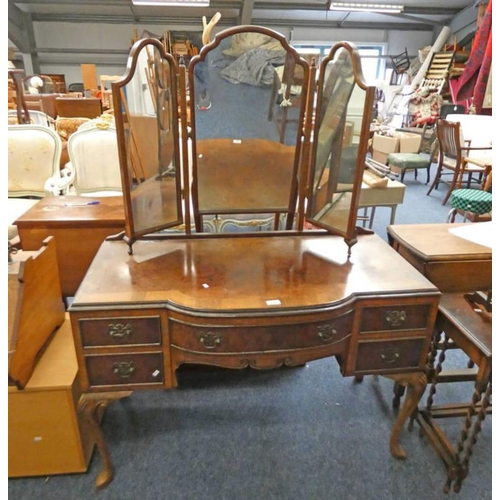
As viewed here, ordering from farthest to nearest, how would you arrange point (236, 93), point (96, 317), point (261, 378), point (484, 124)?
point (484, 124)
point (261, 378)
point (236, 93)
point (96, 317)

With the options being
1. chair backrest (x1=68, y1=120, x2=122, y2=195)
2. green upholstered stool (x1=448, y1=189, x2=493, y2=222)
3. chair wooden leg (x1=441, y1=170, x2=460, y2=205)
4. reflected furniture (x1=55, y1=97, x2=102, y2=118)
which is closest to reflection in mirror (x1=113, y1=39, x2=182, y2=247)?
chair backrest (x1=68, y1=120, x2=122, y2=195)

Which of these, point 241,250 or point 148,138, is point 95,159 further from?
point 241,250

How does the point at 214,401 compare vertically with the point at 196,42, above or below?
below

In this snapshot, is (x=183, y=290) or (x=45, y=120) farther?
(x=45, y=120)

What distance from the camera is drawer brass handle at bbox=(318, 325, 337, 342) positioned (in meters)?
1.19

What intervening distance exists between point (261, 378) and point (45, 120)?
3903 millimetres

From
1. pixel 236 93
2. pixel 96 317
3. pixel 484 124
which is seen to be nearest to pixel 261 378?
pixel 96 317

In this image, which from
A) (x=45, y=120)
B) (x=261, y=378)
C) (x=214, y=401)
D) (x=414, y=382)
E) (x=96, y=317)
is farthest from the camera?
(x=45, y=120)

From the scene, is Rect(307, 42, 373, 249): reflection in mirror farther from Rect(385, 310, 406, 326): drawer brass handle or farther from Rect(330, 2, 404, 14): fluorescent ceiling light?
Rect(330, 2, 404, 14): fluorescent ceiling light

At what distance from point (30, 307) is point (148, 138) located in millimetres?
704

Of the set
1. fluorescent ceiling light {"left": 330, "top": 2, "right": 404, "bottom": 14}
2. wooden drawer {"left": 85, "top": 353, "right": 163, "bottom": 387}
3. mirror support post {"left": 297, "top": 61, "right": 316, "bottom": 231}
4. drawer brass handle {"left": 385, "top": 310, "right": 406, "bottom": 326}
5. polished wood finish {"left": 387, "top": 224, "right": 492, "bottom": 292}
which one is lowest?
wooden drawer {"left": 85, "top": 353, "right": 163, "bottom": 387}

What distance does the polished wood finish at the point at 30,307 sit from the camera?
4.02 feet

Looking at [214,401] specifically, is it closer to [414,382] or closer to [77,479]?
[77,479]

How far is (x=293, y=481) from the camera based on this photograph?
4.69ft
